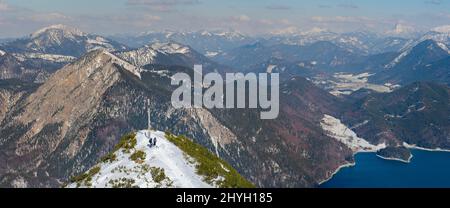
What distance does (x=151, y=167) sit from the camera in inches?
3703

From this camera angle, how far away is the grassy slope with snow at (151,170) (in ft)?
293

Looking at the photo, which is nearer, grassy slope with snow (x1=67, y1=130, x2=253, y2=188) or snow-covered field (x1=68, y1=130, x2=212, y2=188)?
snow-covered field (x1=68, y1=130, x2=212, y2=188)

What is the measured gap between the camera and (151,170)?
92.9m

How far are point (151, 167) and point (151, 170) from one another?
1.26 meters

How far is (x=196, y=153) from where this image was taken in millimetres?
109562

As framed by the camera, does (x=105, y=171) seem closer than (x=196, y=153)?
Yes

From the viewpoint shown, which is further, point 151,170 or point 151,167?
point 151,167

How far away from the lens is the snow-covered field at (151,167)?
89188mm

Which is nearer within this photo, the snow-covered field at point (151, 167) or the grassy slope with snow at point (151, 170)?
the snow-covered field at point (151, 167)

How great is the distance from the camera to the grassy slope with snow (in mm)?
89312
